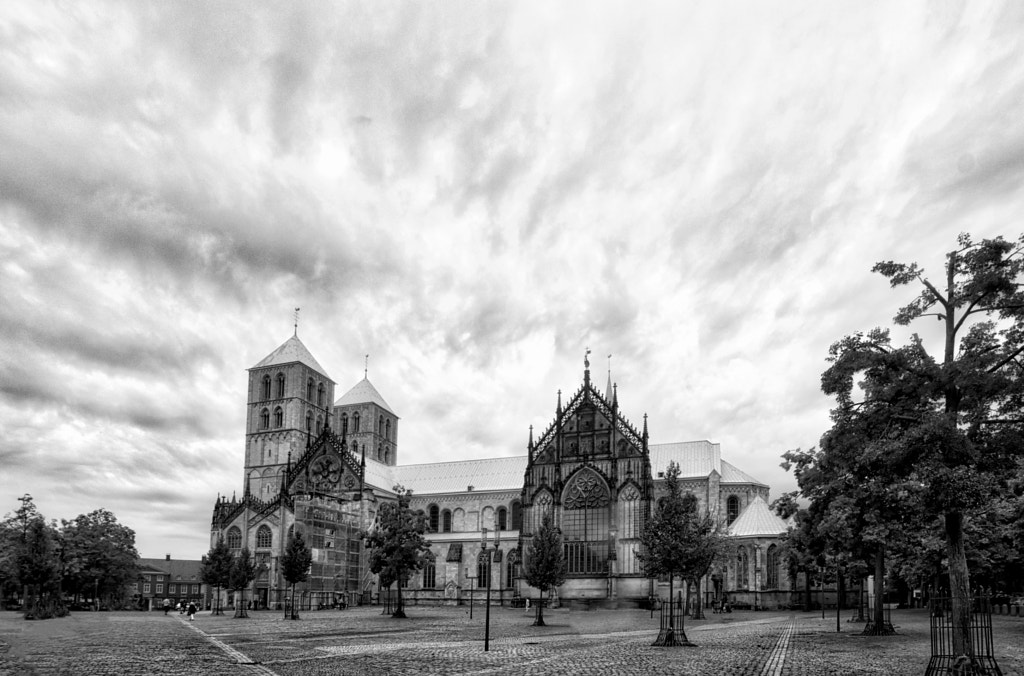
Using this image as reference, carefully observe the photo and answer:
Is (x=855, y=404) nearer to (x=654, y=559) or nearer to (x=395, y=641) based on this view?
(x=654, y=559)

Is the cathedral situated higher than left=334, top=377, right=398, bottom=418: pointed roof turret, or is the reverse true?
left=334, top=377, right=398, bottom=418: pointed roof turret

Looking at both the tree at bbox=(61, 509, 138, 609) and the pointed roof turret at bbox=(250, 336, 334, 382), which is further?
the pointed roof turret at bbox=(250, 336, 334, 382)

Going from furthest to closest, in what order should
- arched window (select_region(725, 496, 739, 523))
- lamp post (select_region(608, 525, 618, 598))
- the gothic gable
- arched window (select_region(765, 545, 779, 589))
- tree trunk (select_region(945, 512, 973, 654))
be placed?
the gothic gable → arched window (select_region(725, 496, 739, 523)) → arched window (select_region(765, 545, 779, 589)) → lamp post (select_region(608, 525, 618, 598)) → tree trunk (select_region(945, 512, 973, 654))

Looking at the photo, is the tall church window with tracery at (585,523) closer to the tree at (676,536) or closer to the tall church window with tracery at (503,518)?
the tall church window with tracery at (503,518)

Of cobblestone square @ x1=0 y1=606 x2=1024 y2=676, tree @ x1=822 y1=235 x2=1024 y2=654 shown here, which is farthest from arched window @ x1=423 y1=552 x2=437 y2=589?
tree @ x1=822 y1=235 x2=1024 y2=654

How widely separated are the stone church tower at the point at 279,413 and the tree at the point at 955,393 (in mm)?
88698

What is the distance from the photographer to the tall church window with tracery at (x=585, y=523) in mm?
76375

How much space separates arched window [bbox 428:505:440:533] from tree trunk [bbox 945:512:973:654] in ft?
266

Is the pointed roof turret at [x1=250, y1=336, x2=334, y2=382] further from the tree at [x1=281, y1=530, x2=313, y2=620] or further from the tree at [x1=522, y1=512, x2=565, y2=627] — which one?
the tree at [x1=522, y1=512, x2=565, y2=627]

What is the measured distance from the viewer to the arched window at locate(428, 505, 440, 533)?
95750 mm

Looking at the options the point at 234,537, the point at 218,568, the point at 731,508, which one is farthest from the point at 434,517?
the point at 731,508

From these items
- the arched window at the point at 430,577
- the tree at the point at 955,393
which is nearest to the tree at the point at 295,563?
the arched window at the point at 430,577

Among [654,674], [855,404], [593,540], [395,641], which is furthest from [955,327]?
[593,540]

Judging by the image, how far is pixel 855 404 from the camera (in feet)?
68.6
